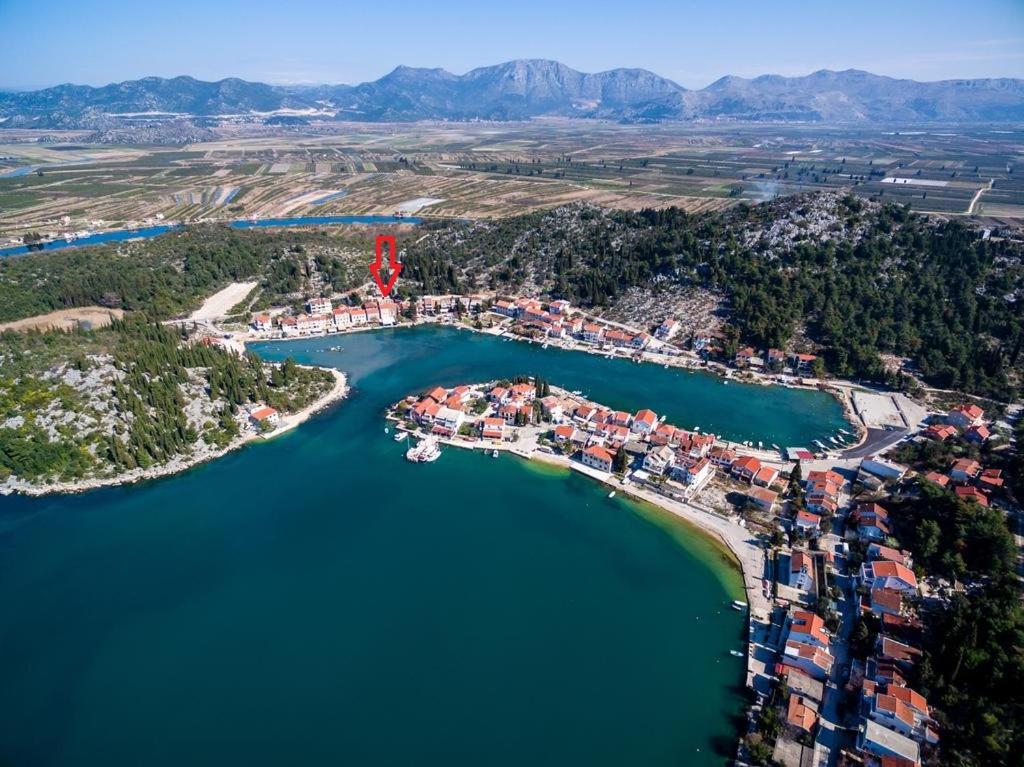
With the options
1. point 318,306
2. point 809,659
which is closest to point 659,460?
point 809,659

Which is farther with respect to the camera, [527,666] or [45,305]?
[45,305]

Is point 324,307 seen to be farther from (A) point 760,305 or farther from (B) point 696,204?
(B) point 696,204

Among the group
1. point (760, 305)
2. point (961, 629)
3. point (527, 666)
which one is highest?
point (760, 305)

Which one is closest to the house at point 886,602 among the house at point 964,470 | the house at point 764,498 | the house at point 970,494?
the house at point 764,498

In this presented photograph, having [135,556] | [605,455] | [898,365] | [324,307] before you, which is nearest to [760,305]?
[898,365]

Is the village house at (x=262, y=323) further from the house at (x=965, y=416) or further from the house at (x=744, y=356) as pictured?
the house at (x=965, y=416)

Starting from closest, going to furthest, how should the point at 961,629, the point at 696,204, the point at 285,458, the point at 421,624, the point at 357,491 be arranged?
the point at 961,629, the point at 421,624, the point at 357,491, the point at 285,458, the point at 696,204

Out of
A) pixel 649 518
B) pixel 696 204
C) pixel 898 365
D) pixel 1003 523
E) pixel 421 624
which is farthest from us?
pixel 696 204
